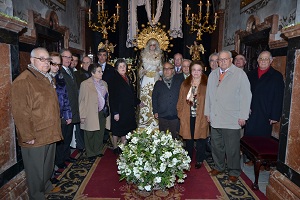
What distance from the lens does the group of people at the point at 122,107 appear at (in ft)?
9.10

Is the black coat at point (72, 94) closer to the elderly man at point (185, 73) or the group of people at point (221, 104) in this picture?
the group of people at point (221, 104)

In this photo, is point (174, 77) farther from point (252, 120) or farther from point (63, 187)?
point (63, 187)

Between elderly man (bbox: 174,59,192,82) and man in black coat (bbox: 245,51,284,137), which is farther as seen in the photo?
elderly man (bbox: 174,59,192,82)

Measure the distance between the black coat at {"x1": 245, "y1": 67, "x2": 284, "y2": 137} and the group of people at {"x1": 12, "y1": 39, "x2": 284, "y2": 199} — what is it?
0.01m

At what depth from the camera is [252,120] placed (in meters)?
4.23

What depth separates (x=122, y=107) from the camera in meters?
4.64

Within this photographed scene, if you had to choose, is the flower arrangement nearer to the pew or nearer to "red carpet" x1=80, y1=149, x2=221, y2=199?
"red carpet" x1=80, y1=149, x2=221, y2=199

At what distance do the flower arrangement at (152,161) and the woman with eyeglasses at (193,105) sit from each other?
100 centimetres

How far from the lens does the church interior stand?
2.76 meters

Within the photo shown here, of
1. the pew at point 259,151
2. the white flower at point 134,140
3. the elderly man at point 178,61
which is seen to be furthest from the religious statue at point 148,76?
the white flower at point 134,140

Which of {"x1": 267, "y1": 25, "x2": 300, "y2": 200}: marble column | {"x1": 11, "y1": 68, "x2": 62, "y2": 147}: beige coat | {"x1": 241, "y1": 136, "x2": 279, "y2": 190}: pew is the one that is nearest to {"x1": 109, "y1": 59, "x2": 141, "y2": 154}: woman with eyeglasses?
{"x1": 11, "y1": 68, "x2": 62, "y2": 147}: beige coat

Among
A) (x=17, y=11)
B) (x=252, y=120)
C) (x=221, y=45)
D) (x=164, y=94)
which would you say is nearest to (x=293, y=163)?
(x=252, y=120)

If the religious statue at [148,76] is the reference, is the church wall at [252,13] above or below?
above

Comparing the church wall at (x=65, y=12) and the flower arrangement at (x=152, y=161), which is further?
the church wall at (x=65, y=12)
